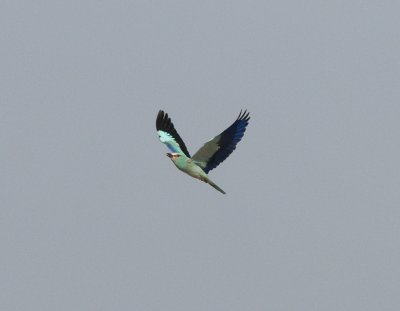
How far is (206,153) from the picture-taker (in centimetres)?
4606

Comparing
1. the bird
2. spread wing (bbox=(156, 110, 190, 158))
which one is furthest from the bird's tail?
spread wing (bbox=(156, 110, 190, 158))

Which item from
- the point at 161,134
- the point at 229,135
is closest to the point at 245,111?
the point at 229,135

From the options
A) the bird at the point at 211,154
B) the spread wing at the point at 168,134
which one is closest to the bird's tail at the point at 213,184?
the bird at the point at 211,154

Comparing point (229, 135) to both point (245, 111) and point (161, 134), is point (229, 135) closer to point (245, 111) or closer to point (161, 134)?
point (245, 111)

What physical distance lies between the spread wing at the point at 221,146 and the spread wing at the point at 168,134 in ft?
8.12

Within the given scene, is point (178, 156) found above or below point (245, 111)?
below

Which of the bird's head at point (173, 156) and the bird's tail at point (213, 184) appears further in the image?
the bird's head at point (173, 156)

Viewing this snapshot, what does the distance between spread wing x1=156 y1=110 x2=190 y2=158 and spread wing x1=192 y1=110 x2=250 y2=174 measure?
2.47m

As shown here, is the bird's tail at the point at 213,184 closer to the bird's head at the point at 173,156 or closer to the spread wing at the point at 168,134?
the bird's head at the point at 173,156

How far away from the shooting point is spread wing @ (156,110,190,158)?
4894 centimetres

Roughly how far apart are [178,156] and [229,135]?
8.48ft

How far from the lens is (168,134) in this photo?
49.9 meters

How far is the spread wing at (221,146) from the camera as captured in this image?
4569 centimetres

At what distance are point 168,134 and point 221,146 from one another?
4.75 m
